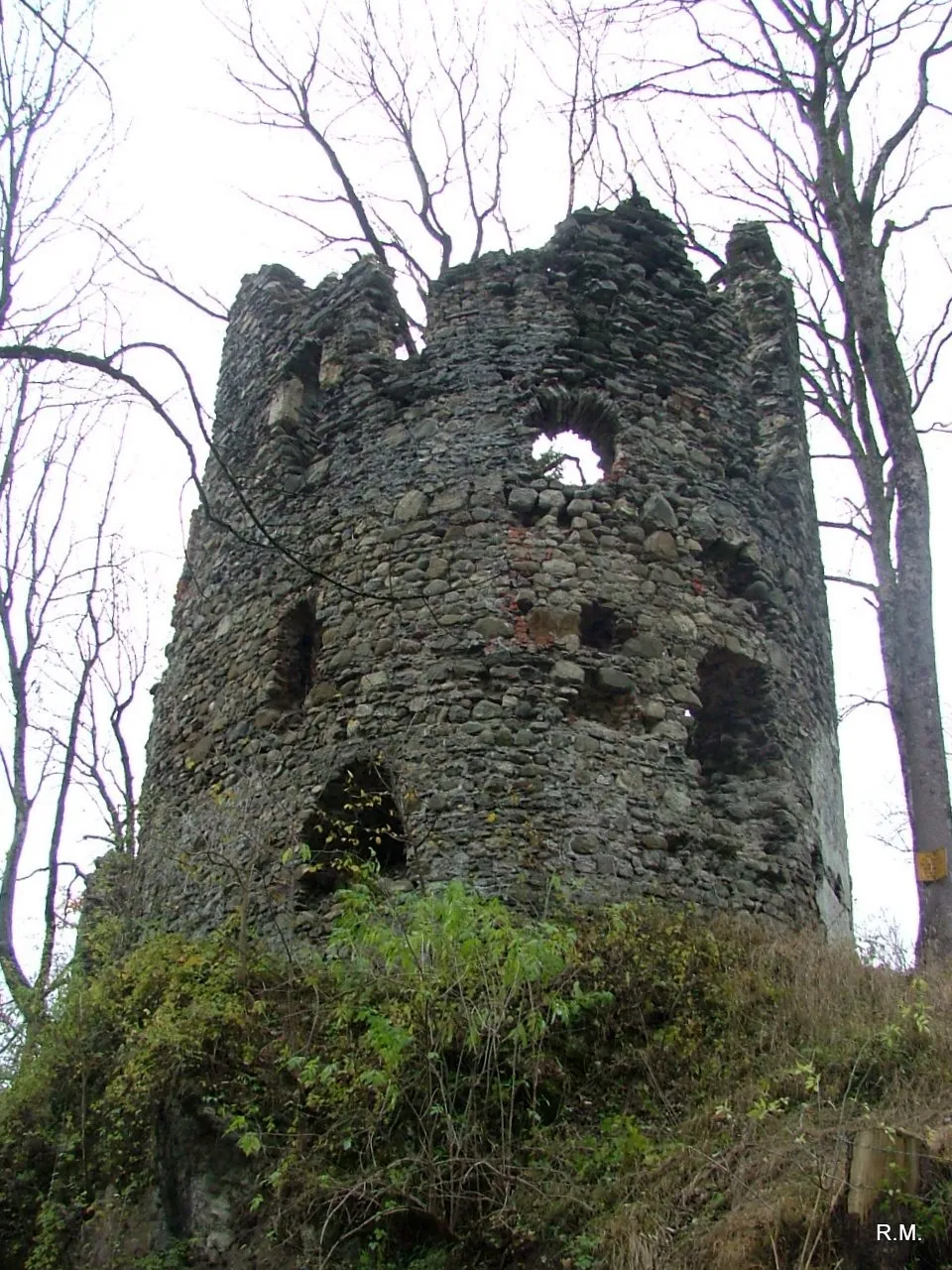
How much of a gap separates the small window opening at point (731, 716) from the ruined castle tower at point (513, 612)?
0.06ft

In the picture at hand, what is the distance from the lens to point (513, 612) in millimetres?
7547

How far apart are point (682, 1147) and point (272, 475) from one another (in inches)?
217

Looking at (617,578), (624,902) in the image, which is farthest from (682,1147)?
(617,578)

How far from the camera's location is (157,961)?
6.47 m

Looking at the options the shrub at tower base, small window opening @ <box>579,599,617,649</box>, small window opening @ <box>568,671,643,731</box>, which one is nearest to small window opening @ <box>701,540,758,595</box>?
small window opening @ <box>579,599,617,649</box>

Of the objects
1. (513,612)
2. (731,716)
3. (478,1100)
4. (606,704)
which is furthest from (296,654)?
(478,1100)

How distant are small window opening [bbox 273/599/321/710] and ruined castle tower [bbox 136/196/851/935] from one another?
0.02m

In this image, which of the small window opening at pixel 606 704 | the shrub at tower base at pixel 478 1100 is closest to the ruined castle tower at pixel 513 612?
the small window opening at pixel 606 704

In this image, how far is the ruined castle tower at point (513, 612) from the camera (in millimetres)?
7086

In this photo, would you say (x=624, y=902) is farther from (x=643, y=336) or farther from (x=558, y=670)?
(x=643, y=336)

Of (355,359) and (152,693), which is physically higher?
(355,359)

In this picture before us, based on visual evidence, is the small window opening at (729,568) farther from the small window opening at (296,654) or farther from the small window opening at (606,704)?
the small window opening at (296,654)

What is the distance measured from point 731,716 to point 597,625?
1073 mm

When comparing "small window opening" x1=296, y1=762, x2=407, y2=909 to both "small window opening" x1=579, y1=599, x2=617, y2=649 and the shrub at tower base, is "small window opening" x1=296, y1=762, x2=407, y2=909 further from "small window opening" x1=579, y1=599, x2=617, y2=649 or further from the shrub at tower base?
"small window opening" x1=579, y1=599, x2=617, y2=649
